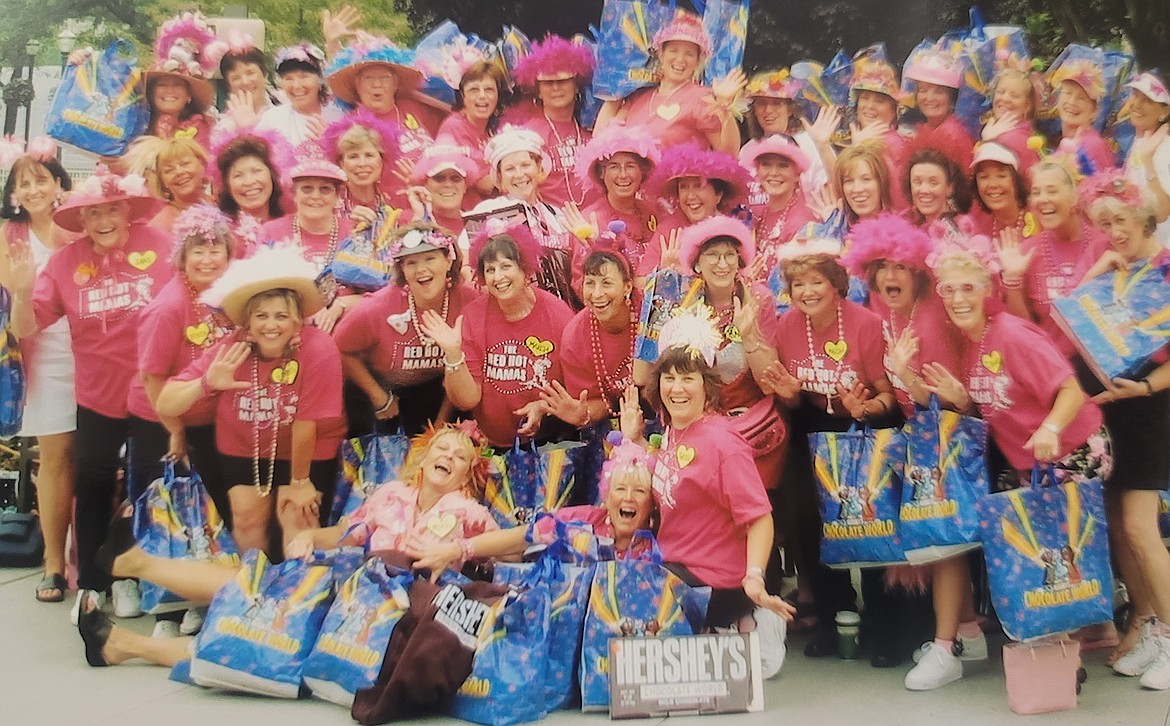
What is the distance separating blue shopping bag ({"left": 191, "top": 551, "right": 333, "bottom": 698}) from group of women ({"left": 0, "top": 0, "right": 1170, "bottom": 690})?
0.26 metres

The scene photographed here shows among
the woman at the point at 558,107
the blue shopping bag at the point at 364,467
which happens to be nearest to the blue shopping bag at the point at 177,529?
the blue shopping bag at the point at 364,467

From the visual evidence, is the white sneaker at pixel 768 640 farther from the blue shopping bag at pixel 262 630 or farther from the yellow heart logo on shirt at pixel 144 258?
the yellow heart logo on shirt at pixel 144 258

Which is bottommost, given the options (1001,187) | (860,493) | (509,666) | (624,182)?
(509,666)

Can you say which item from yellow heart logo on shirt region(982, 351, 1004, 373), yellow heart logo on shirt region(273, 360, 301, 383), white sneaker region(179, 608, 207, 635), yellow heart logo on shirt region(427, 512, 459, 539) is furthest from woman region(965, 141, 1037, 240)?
white sneaker region(179, 608, 207, 635)

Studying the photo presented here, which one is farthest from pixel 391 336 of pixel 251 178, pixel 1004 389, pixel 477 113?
pixel 1004 389

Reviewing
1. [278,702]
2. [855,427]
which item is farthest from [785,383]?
[278,702]

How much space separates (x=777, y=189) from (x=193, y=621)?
2699 millimetres

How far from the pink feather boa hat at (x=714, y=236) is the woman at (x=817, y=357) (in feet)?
0.48

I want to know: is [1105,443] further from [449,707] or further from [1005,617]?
[449,707]

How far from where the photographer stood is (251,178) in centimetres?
448

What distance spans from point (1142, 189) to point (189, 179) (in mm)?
3528

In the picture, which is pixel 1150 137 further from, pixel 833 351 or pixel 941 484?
pixel 941 484

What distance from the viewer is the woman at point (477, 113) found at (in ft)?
15.0

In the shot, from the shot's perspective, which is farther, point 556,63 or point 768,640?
point 556,63
